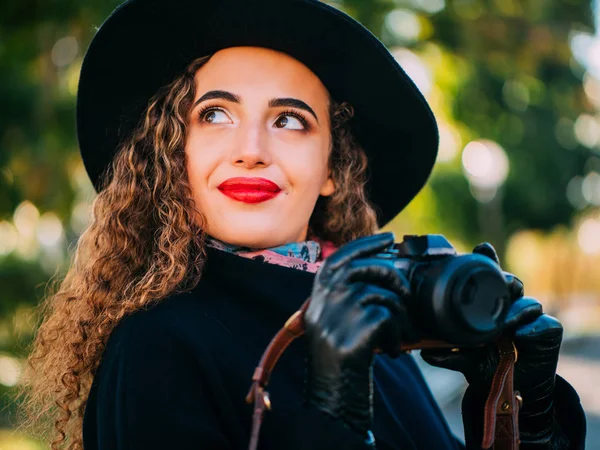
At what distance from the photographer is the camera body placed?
1.35 m

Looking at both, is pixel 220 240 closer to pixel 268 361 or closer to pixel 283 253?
pixel 283 253

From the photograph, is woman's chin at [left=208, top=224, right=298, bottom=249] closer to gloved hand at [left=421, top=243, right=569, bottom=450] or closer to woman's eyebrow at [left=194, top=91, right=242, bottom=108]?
woman's eyebrow at [left=194, top=91, right=242, bottom=108]

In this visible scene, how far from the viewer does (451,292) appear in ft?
4.42

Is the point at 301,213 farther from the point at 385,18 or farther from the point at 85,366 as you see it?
the point at 385,18

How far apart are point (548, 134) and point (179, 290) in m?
14.9

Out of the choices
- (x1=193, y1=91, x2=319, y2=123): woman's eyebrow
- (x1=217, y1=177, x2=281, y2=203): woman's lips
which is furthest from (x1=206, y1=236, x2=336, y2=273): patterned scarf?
(x1=193, y1=91, x2=319, y2=123): woman's eyebrow

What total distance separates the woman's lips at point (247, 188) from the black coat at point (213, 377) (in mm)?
161

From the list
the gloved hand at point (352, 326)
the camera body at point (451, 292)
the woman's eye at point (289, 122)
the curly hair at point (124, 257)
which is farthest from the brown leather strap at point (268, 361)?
the woman's eye at point (289, 122)

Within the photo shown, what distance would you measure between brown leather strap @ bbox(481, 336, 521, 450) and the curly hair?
0.81m

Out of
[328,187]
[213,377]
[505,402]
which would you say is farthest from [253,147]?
[505,402]

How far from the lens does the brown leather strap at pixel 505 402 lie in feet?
5.46

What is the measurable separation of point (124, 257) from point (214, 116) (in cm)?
49

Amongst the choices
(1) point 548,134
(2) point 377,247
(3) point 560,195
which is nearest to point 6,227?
(2) point 377,247

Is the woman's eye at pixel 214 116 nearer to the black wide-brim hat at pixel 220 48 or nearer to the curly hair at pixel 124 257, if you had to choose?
the curly hair at pixel 124 257
